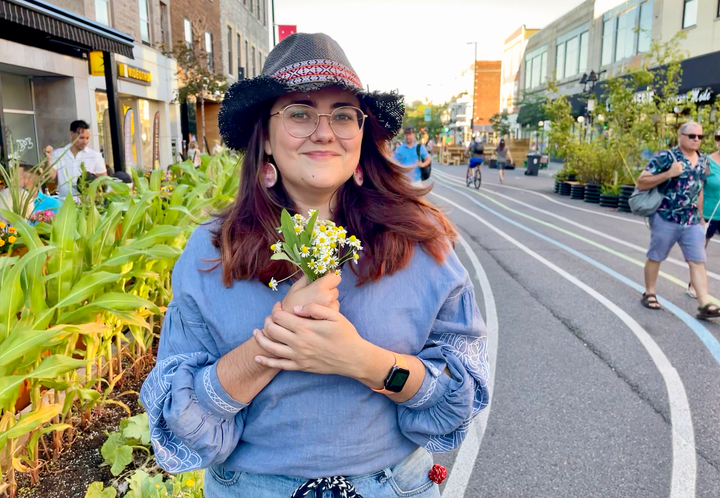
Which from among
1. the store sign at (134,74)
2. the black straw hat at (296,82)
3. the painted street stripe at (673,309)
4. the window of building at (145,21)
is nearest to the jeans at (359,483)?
the black straw hat at (296,82)

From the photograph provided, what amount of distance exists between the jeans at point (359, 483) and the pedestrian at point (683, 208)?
17.7 ft

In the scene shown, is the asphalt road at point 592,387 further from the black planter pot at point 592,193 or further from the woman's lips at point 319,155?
the black planter pot at point 592,193

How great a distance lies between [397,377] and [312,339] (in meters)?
0.24

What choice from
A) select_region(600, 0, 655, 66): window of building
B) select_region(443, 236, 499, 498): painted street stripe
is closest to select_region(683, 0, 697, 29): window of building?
select_region(600, 0, 655, 66): window of building

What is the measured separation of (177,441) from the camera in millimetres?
1442

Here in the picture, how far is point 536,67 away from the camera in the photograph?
164 feet

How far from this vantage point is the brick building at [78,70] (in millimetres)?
8938

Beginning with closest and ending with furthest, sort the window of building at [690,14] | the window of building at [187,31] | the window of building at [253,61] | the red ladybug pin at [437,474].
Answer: the red ladybug pin at [437,474]
the window of building at [187,31]
the window of building at [690,14]
the window of building at [253,61]

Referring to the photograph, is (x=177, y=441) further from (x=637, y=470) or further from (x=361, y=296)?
→ (x=637, y=470)

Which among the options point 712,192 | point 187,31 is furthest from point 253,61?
point 712,192

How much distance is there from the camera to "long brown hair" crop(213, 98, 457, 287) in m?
1.48

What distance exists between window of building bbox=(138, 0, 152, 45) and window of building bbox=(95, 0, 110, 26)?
293 cm

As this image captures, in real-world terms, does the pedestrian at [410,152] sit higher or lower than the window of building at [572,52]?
lower

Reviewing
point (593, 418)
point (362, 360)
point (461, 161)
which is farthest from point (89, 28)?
point (461, 161)
